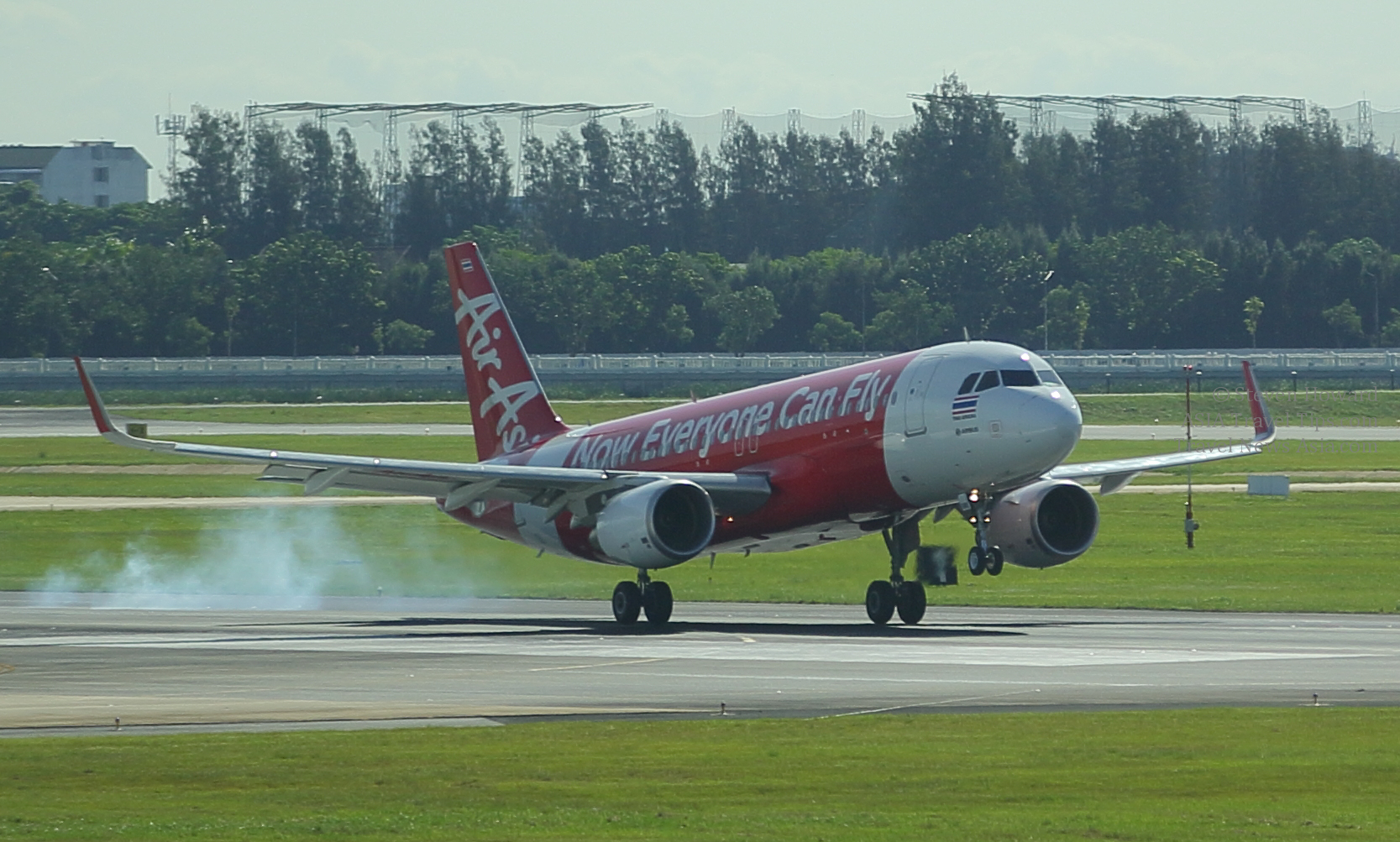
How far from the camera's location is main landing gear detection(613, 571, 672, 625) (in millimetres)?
45375

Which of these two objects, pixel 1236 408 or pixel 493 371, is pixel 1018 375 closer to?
pixel 493 371

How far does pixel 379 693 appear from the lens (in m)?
31.2

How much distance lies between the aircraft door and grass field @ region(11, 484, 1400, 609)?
6261mm

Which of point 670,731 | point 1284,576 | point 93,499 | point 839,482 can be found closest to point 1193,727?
point 670,731

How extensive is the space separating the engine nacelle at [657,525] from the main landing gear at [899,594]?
375 centimetres

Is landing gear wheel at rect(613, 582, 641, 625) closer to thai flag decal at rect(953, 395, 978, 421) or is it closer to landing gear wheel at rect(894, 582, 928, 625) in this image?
landing gear wheel at rect(894, 582, 928, 625)

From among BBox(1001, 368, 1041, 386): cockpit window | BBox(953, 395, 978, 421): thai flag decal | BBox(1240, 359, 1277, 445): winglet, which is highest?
BBox(1001, 368, 1041, 386): cockpit window

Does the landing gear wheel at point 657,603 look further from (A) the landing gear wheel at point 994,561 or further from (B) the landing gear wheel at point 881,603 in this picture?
(A) the landing gear wheel at point 994,561

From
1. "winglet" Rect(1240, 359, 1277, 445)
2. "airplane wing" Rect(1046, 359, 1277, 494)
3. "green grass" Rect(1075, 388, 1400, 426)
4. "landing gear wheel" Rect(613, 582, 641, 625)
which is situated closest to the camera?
"landing gear wheel" Rect(613, 582, 641, 625)

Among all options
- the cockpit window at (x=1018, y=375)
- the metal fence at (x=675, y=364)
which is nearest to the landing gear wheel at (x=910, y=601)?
the cockpit window at (x=1018, y=375)

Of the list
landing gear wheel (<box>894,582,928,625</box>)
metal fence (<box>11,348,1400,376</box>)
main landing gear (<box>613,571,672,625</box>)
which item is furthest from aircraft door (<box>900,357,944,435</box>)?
metal fence (<box>11,348,1400,376</box>)

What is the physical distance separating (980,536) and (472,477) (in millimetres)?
10361

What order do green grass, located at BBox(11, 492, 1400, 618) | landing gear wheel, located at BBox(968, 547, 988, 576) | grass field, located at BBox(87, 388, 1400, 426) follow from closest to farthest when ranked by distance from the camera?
landing gear wheel, located at BBox(968, 547, 988, 576) < green grass, located at BBox(11, 492, 1400, 618) < grass field, located at BBox(87, 388, 1400, 426)

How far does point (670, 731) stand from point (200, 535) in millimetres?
47047
